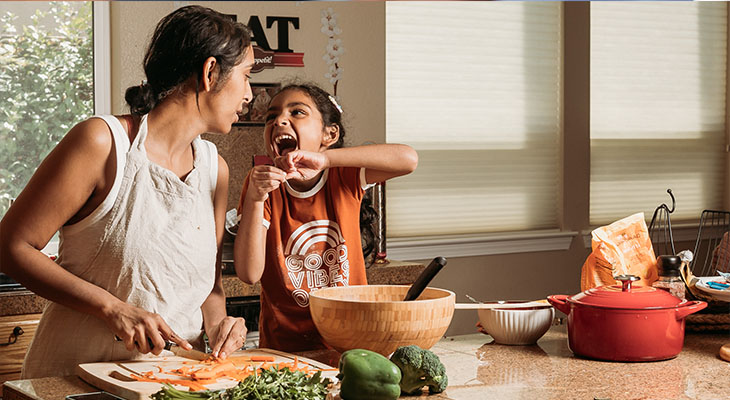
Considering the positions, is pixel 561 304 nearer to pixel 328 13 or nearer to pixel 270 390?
pixel 270 390

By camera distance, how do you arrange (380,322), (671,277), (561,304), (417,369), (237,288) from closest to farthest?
(417,369), (380,322), (561,304), (671,277), (237,288)

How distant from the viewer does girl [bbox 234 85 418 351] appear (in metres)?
1.70

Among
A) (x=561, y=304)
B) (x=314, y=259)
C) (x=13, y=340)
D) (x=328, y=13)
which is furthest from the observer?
(x=328, y=13)

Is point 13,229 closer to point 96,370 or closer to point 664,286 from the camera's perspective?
point 96,370

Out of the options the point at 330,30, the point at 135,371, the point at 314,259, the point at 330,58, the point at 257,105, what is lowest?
the point at 135,371

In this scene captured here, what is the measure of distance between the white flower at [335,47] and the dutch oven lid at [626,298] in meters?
2.44

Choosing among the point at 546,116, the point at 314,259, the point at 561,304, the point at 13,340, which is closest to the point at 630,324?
the point at 561,304

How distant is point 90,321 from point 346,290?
47 cm

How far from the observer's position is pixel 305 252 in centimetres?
181

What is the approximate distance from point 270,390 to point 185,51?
70 centimetres

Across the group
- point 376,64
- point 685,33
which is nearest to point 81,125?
point 376,64

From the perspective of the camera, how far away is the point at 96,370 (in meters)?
1.29

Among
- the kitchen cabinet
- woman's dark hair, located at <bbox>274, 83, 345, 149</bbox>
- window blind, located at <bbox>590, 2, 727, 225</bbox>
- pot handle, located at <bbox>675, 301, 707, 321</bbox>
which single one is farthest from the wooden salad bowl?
window blind, located at <bbox>590, 2, 727, 225</bbox>

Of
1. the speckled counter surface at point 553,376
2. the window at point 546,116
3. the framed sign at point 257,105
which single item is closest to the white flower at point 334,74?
the framed sign at point 257,105
